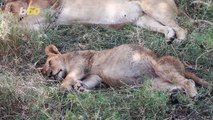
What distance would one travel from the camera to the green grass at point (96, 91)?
4.64 metres

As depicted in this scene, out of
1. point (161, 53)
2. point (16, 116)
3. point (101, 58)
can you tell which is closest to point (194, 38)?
point (161, 53)

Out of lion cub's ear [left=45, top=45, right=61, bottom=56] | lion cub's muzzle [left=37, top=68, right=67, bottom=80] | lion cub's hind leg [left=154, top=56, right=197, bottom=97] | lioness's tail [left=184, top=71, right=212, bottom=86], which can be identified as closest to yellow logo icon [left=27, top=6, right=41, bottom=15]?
lion cub's ear [left=45, top=45, right=61, bottom=56]

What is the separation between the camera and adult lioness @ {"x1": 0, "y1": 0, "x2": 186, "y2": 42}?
637cm

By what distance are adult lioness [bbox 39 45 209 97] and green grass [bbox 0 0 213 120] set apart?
0.36 feet

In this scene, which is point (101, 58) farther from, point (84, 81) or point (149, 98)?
point (149, 98)

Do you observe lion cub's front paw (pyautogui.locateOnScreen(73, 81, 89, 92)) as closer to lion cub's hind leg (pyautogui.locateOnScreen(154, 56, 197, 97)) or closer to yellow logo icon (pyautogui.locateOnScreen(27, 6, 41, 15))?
lion cub's hind leg (pyautogui.locateOnScreen(154, 56, 197, 97))

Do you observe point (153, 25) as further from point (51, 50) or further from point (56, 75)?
point (56, 75)

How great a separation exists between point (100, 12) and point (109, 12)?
10cm

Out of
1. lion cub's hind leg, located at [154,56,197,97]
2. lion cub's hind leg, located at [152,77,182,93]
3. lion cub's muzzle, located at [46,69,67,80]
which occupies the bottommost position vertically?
lion cub's muzzle, located at [46,69,67,80]

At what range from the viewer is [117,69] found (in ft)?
16.9

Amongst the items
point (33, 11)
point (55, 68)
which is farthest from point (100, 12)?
point (55, 68)

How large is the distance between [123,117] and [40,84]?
1.03 m

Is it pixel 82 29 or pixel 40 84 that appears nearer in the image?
pixel 40 84

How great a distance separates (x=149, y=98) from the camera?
15.0 feet
